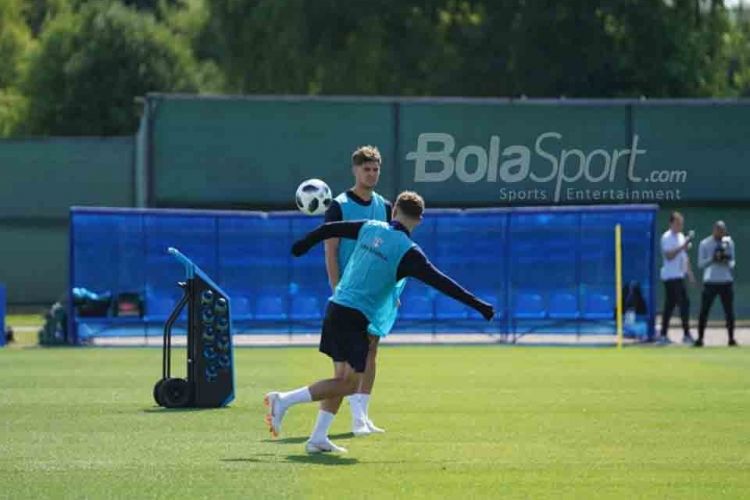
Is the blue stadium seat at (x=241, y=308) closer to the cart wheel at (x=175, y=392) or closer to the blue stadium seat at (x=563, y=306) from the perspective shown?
the blue stadium seat at (x=563, y=306)

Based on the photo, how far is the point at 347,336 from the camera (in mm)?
13039

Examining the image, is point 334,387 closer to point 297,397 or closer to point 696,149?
point 297,397

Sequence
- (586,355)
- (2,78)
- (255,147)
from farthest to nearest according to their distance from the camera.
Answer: (2,78), (255,147), (586,355)

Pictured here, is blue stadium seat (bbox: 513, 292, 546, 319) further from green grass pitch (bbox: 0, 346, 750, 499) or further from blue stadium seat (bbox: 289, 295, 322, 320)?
green grass pitch (bbox: 0, 346, 750, 499)

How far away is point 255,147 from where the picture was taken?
3884 centimetres

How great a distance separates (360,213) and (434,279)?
199 centimetres

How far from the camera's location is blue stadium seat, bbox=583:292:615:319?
31297mm

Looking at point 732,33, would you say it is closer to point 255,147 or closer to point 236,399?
point 255,147

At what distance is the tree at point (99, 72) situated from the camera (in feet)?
219

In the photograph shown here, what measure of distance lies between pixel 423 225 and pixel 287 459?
19.6 m

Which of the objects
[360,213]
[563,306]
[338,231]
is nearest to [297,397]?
[338,231]

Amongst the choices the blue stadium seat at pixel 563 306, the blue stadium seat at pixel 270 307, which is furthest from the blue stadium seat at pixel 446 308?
the blue stadium seat at pixel 270 307

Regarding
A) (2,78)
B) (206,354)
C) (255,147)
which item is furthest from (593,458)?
(2,78)

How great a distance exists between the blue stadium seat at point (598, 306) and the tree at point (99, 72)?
3714 centimetres
